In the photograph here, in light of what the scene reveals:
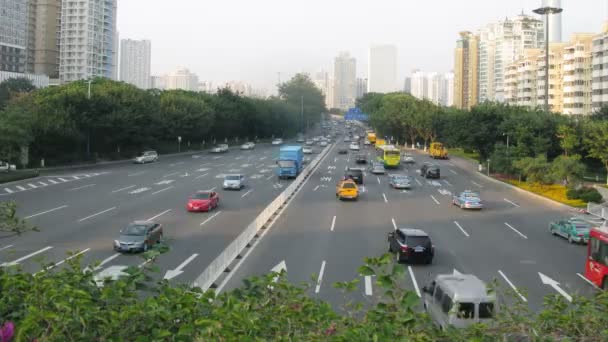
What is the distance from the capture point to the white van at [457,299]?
13.1 metres

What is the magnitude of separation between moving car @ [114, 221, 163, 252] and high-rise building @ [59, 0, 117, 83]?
456ft

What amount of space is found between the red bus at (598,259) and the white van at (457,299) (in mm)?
7504

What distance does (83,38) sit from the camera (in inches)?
6033

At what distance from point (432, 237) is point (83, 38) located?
14377 cm

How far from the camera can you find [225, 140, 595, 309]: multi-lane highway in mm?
21145

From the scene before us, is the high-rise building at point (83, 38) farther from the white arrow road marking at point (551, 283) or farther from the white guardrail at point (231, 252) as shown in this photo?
the white arrow road marking at point (551, 283)

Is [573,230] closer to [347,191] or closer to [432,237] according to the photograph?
[432,237]

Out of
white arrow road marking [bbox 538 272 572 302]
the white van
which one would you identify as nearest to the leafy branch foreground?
the white van

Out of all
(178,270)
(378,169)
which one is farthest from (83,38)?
(178,270)

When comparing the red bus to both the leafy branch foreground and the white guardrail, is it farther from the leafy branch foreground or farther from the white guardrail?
the leafy branch foreground

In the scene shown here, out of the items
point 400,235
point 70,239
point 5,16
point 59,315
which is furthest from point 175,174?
point 5,16

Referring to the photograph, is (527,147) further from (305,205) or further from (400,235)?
(400,235)

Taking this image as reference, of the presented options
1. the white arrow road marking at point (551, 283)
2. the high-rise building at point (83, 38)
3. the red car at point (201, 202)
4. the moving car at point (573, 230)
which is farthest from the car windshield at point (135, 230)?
the high-rise building at point (83, 38)

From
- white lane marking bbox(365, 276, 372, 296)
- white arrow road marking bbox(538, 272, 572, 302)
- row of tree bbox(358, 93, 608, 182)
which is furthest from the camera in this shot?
row of tree bbox(358, 93, 608, 182)
